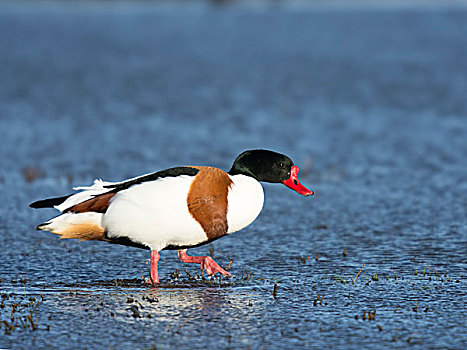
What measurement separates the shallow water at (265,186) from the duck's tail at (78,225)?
421mm

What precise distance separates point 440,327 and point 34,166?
8256mm

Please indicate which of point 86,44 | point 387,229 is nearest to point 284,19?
point 86,44

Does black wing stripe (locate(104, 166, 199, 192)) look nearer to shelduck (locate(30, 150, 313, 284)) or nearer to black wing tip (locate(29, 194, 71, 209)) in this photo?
shelduck (locate(30, 150, 313, 284))

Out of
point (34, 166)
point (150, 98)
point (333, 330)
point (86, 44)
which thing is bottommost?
point (333, 330)

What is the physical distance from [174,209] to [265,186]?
4868 mm

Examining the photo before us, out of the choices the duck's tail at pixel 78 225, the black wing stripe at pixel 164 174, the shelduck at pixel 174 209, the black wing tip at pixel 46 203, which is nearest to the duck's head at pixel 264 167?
the shelduck at pixel 174 209

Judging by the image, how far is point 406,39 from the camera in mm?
35719

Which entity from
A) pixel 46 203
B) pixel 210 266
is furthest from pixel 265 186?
pixel 46 203

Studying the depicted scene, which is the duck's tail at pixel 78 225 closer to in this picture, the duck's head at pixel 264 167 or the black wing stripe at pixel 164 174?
the black wing stripe at pixel 164 174

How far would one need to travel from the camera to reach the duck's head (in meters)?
6.93

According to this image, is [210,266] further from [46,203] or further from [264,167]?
[46,203]

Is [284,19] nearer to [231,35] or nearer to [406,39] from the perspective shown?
[231,35]

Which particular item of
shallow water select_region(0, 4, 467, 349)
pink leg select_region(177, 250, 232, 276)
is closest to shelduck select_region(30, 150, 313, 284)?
pink leg select_region(177, 250, 232, 276)

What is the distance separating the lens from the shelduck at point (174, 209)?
664cm
